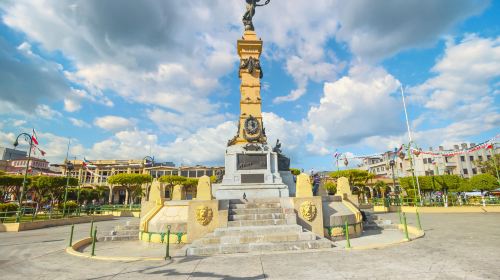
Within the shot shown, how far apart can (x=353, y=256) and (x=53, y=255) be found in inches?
466

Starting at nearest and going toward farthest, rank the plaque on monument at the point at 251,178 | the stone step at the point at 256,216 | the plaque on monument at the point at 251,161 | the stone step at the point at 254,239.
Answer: the stone step at the point at 254,239, the stone step at the point at 256,216, the plaque on monument at the point at 251,178, the plaque on monument at the point at 251,161

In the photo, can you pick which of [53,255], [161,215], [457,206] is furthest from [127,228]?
[457,206]

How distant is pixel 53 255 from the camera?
10719mm

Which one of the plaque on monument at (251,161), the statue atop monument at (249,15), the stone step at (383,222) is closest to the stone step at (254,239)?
the stone step at (383,222)

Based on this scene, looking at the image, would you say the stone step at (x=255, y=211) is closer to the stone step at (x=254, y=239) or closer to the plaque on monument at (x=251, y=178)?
the stone step at (x=254, y=239)

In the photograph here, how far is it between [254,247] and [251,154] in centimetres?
989

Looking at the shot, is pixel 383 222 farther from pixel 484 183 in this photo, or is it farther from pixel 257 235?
pixel 484 183

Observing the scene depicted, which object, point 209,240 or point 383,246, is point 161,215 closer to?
point 209,240

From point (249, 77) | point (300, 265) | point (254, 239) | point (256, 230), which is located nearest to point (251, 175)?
point (256, 230)

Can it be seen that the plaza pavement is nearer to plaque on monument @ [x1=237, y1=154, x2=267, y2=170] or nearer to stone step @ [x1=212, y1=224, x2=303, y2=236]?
stone step @ [x1=212, y1=224, x2=303, y2=236]

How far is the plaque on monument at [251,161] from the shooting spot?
63.5 feet

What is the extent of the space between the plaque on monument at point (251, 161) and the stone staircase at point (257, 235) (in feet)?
17.8

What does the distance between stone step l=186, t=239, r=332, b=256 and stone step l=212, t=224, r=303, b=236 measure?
36.8 inches

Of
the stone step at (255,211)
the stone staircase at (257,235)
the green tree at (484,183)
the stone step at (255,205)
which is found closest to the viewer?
the stone staircase at (257,235)
